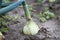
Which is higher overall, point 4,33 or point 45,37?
point 4,33

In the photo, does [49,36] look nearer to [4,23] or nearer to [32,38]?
[32,38]

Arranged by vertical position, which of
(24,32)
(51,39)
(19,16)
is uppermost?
(19,16)

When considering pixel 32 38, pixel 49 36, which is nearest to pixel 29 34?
pixel 32 38

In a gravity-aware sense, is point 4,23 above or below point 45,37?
above

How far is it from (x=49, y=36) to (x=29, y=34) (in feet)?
0.68

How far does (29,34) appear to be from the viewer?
188 centimetres

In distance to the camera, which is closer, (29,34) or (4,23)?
(29,34)

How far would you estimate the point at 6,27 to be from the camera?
2027mm

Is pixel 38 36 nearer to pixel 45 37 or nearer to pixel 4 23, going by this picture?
pixel 45 37

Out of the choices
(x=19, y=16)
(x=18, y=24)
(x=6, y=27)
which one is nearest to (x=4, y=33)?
(x=6, y=27)

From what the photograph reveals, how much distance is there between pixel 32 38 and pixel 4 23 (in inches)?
16.1

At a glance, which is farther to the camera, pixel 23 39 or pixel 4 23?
pixel 4 23

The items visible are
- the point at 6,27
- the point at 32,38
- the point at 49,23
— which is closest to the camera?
the point at 32,38

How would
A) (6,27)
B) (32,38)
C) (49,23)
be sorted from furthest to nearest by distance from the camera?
(49,23), (6,27), (32,38)
